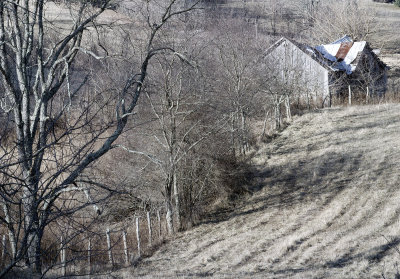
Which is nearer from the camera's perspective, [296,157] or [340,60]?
[296,157]

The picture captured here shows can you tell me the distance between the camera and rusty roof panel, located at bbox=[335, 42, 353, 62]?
3603cm

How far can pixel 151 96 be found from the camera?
1744 centimetres

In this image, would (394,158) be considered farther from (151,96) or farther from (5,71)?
(5,71)

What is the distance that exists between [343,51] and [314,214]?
74.8 ft

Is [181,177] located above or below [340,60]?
below

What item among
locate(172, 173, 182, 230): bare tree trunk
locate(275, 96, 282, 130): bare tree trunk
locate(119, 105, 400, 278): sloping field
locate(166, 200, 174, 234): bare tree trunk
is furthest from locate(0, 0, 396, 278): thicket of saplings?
locate(275, 96, 282, 130): bare tree trunk

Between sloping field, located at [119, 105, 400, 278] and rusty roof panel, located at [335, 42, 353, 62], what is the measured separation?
292 inches

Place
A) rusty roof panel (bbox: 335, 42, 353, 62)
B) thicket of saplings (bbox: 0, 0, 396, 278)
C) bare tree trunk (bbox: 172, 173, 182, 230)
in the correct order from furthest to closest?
rusty roof panel (bbox: 335, 42, 353, 62), bare tree trunk (bbox: 172, 173, 182, 230), thicket of saplings (bbox: 0, 0, 396, 278)

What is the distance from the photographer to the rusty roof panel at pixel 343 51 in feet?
118

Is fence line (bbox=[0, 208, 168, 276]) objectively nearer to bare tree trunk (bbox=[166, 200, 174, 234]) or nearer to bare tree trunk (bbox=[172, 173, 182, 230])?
bare tree trunk (bbox=[166, 200, 174, 234])

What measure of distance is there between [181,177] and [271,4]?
6709 cm

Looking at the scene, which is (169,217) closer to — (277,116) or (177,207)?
(177,207)

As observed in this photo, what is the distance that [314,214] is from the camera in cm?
1716

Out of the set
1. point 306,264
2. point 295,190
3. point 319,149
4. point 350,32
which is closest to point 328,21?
point 350,32
